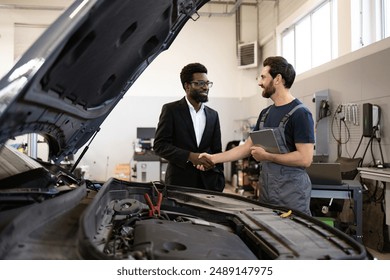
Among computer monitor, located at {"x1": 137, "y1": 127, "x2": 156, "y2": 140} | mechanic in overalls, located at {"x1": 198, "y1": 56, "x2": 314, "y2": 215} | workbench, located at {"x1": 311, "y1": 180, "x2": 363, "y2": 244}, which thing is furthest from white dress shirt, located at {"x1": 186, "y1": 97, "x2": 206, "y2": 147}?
computer monitor, located at {"x1": 137, "y1": 127, "x2": 156, "y2": 140}

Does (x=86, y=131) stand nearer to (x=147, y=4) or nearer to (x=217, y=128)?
(x=147, y=4)

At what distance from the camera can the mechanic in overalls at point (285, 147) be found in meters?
1.65

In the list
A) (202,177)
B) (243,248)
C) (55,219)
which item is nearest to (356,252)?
(243,248)

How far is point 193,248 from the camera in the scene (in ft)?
2.99

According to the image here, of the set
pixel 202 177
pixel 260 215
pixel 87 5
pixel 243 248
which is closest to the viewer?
pixel 87 5

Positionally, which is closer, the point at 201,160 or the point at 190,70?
the point at 201,160

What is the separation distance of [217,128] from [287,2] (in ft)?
15.4

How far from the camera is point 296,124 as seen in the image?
1.66 m

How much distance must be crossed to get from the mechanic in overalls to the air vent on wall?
5.62 m

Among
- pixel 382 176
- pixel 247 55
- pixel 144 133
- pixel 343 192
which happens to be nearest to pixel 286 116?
pixel 343 192

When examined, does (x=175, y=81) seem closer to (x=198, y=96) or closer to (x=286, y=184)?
(x=198, y=96)

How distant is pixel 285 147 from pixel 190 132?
1.93ft

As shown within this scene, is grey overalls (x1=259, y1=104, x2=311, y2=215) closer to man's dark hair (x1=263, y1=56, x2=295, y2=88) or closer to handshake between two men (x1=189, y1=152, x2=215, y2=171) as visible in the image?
man's dark hair (x1=263, y1=56, x2=295, y2=88)

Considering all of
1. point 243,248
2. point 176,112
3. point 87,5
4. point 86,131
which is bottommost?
point 243,248
